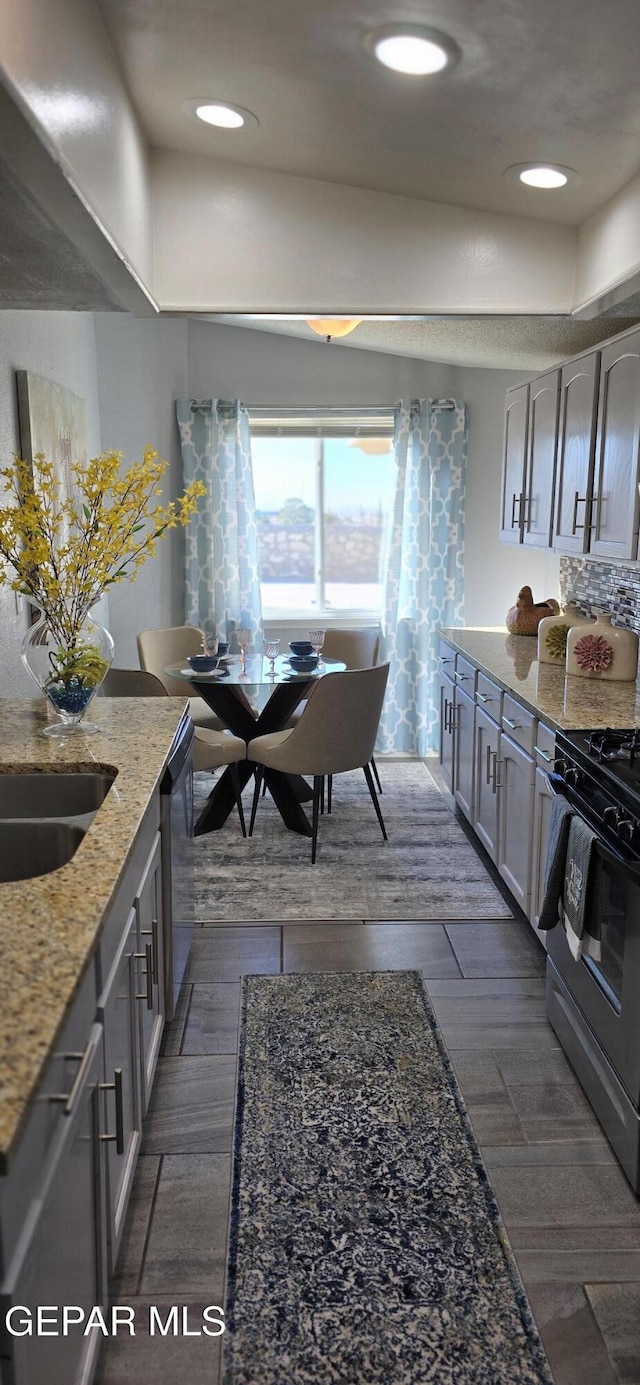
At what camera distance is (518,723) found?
3.47 metres

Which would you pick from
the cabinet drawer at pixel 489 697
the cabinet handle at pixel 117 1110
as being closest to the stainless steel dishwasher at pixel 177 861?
the cabinet handle at pixel 117 1110

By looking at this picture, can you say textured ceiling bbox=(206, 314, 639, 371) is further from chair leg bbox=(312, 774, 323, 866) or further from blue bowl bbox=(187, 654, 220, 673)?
chair leg bbox=(312, 774, 323, 866)

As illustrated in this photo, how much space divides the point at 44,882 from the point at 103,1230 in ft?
1.93

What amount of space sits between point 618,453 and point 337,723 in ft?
5.30

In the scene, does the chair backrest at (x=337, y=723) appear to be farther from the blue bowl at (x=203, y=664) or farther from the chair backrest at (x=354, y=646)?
the chair backrest at (x=354, y=646)

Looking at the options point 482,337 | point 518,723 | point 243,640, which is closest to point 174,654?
point 243,640

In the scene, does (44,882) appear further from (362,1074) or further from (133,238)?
(133,238)

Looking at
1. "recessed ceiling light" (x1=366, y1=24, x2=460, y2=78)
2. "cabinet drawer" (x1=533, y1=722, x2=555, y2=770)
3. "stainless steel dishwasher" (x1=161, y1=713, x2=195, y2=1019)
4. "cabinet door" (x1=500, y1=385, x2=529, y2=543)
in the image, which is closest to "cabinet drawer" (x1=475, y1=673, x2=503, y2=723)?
"cabinet drawer" (x1=533, y1=722, x2=555, y2=770)

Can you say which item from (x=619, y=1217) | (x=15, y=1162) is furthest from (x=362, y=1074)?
(x=15, y=1162)

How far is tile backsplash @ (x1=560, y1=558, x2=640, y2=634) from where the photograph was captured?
12.9ft

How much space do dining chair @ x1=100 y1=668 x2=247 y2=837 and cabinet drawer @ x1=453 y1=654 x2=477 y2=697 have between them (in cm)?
106

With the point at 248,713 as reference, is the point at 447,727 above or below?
below

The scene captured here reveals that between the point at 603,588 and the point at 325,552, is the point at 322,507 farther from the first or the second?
the point at 603,588

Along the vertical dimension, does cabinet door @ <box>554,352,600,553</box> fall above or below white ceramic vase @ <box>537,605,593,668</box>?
above
